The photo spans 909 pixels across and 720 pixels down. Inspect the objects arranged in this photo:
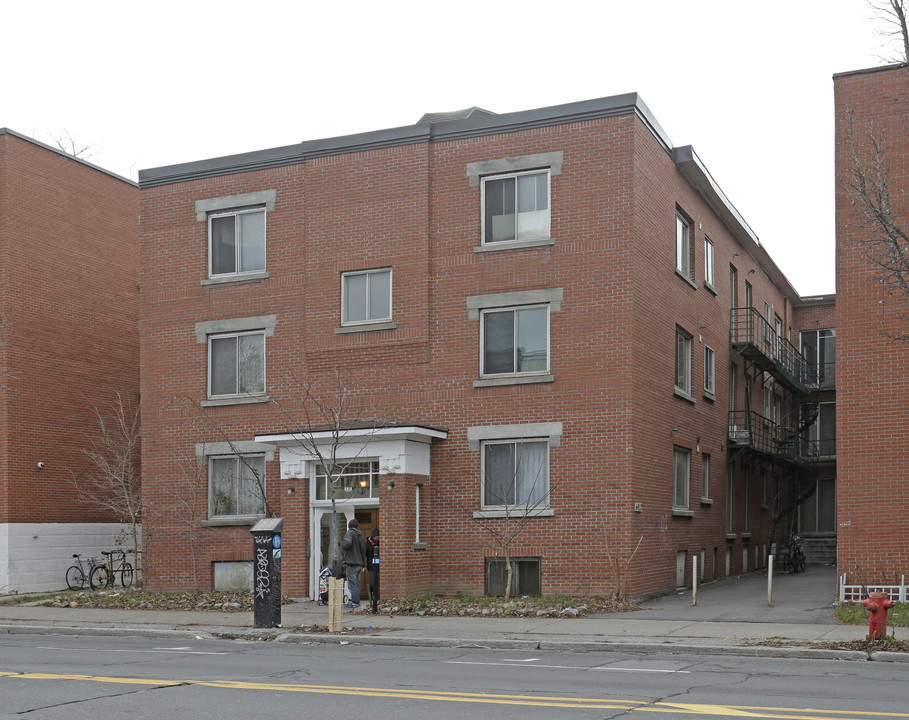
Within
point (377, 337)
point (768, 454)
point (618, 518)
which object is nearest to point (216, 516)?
point (377, 337)

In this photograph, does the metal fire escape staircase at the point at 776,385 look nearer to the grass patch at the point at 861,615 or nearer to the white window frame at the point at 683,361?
the white window frame at the point at 683,361

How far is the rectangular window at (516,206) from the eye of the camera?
2391cm

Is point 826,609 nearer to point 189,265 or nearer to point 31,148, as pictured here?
point 189,265

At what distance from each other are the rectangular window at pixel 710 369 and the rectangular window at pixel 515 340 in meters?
8.05

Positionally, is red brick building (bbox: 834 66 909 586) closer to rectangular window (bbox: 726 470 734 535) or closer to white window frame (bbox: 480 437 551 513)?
white window frame (bbox: 480 437 551 513)

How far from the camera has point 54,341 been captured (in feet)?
97.8

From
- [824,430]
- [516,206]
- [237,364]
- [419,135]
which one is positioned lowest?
[824,430]

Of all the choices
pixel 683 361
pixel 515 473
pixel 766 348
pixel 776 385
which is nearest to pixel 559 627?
pixel 515 473

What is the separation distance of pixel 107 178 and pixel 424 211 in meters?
12.2

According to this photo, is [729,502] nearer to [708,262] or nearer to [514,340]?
[708,262]

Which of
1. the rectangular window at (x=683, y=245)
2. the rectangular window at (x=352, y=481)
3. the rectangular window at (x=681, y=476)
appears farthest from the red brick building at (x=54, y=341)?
the rectangular window at (x=683, y=245)

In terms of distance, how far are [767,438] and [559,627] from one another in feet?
65.4

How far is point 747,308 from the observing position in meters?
32.6

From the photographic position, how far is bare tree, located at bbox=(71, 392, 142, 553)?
29.3m
